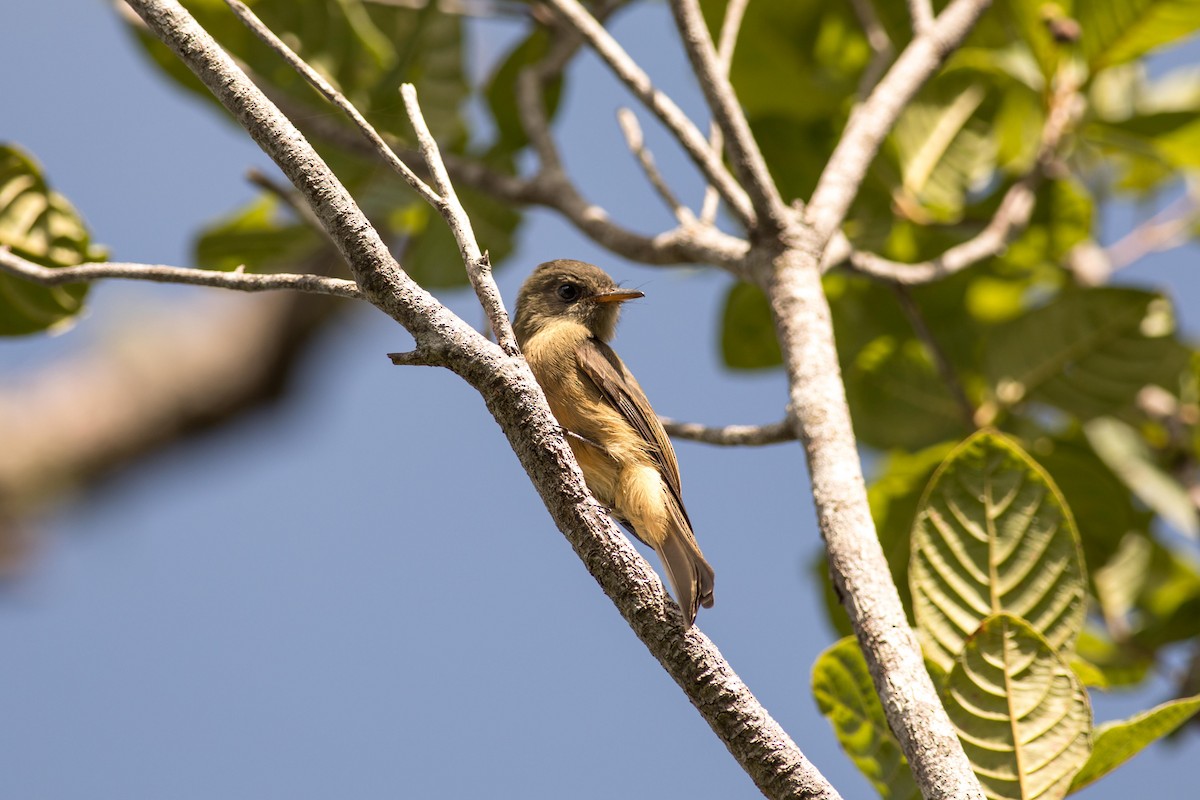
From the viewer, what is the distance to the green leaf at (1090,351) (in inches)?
144

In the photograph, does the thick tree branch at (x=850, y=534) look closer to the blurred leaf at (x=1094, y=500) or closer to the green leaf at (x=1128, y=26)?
the blurred leaf at (x=1094, y=500)

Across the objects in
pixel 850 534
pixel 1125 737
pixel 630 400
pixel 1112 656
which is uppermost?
pixel 630 400

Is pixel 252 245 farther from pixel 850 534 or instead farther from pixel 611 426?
pixel 850 534

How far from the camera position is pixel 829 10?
167 inches

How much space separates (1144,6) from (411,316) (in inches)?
118

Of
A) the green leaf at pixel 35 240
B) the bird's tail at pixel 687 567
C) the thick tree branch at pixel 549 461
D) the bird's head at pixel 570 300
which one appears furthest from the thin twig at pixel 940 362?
the green leaf at pixel 35 240

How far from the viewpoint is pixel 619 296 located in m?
4.28

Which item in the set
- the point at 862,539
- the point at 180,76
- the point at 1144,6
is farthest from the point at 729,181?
the point at 180,76

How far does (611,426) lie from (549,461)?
5.97 feet

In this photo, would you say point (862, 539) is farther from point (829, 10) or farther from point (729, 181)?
point (829, 10)

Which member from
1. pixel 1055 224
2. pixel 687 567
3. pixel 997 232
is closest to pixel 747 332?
pixel 997 232

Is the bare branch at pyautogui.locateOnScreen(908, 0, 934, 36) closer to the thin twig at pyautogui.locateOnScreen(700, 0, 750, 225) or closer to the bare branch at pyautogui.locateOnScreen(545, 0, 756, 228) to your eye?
the thin twig at pyautogui.locateOnScreen(700, 0, 750, 225)

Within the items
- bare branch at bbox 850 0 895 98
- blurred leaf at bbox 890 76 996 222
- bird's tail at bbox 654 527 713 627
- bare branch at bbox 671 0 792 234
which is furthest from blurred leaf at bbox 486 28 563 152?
bird's tail at bbox 654 527 713 627

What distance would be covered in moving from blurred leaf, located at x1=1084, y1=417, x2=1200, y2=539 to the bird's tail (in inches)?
65.8
